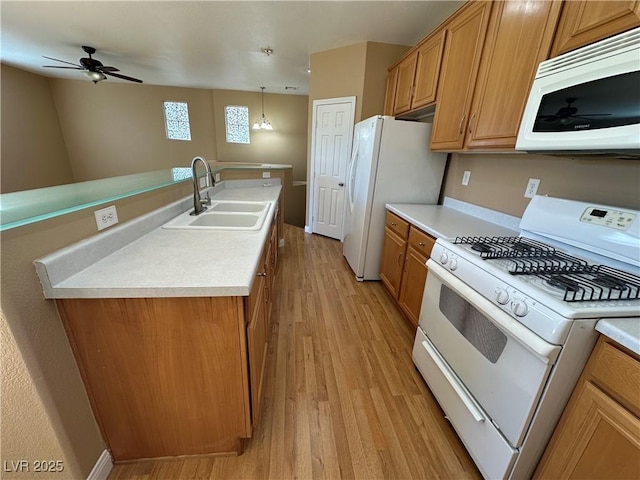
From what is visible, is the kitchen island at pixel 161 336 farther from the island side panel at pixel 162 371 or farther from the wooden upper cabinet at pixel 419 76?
the wooden upper cabinet at pixel 419 76

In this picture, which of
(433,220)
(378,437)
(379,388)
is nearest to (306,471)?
(378,437)

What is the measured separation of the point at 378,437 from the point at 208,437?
807 mm

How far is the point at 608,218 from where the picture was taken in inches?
43.5

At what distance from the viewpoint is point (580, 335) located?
0.77m

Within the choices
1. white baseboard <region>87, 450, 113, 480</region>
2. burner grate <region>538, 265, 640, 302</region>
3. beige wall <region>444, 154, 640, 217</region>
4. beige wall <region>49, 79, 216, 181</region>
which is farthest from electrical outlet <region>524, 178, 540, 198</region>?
beige wall <region>49, 79, 216, 181</region>

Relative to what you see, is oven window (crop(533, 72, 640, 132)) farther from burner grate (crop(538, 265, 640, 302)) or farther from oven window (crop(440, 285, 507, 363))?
oven window (crop(440, 285, 507, 363))

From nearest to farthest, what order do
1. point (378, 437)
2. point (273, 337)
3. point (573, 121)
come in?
point (573, 121) → point (378, 437) → point (273, 337)

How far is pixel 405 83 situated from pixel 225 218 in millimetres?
2365

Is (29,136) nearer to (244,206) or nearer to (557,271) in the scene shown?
(244,206)

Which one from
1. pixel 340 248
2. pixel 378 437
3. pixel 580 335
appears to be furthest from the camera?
pixel 340 248

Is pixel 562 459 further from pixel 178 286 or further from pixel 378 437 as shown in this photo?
pixel 178 286

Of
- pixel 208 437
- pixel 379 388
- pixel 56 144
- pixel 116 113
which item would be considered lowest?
pixel 379 388

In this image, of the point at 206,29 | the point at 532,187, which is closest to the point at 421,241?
the point at 532,187

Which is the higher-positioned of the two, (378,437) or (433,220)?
(433,220)
